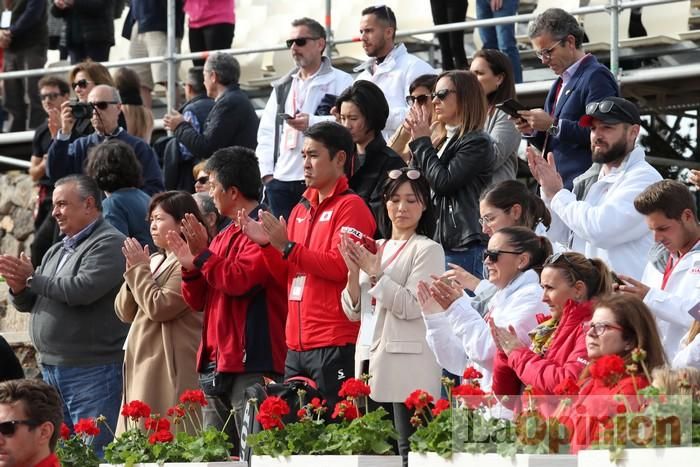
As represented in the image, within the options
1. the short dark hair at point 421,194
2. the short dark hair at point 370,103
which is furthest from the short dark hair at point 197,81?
the short dark hair at point 421,194

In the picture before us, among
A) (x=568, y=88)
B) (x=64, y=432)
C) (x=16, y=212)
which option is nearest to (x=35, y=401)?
(x=64, y=432)

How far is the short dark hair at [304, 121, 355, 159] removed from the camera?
28.7 ft

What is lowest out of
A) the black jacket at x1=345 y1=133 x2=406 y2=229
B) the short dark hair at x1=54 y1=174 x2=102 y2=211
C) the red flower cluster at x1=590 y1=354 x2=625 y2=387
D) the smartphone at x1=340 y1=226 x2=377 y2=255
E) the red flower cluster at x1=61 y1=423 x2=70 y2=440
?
the red flower cluster at x1=61 y1=423 x2=70 y2=440

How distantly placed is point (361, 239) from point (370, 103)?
55.0 inches

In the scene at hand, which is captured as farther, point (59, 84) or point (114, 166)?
point (59, 84)

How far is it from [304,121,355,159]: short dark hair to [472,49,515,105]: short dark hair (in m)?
1.22

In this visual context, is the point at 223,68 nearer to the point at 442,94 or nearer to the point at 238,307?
the point at 442,94

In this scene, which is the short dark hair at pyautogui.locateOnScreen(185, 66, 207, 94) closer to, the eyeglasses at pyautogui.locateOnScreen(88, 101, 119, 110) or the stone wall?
the eyeglasses at pyautogui.locateOnScreen(88, 101, 119, 110)

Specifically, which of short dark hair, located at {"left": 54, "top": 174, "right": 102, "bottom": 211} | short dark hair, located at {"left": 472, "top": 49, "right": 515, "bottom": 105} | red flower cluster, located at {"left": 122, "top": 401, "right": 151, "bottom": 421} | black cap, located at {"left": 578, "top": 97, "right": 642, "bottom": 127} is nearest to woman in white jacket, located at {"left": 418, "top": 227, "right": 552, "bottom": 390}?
black cap, located at {"left": 578, "top": 97, "right": 642, "bottom": 127}

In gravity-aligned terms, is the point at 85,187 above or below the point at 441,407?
above

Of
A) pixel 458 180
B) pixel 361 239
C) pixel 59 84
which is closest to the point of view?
pixel 361 239

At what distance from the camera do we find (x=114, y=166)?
34.4 feet

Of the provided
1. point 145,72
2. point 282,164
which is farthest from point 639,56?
point 145,72

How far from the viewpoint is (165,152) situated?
41.4ft
